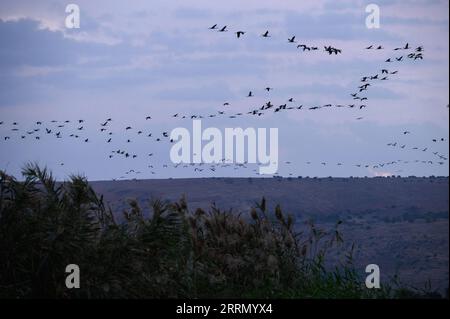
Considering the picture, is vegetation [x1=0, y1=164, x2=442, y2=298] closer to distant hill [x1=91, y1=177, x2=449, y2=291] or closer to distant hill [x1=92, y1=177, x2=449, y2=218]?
distant hill [x1=91, y1=177, x2=449, y2=291]

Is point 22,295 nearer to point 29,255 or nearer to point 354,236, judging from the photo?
point 29,255

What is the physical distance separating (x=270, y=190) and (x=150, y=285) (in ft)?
297

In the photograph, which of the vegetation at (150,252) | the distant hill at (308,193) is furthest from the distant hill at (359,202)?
the vegetation at (150,252)

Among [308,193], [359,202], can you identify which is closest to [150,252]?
[359,202]

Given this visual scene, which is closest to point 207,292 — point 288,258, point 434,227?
point 288,258

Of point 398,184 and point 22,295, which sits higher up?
point 398,184

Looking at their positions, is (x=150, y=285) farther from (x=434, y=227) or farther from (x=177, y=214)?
(x=434, y=227)

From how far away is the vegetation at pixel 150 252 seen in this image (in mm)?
14008

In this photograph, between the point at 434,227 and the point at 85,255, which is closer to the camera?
the point at 85,255

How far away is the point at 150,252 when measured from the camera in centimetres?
1485

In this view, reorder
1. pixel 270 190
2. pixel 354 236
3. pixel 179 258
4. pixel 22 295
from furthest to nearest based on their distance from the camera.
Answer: pixel 270 190
pixel 354 236
pixel 179 258
pixel 22 295
